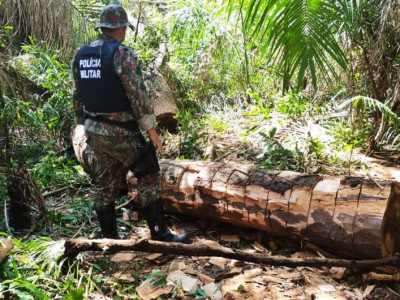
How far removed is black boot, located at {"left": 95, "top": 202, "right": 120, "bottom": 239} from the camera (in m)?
3.28

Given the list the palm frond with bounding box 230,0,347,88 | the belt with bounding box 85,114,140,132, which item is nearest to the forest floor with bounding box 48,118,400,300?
the belt with bounding box 85,114,140,132

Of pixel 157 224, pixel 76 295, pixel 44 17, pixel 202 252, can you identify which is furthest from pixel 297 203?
pixel 44 17

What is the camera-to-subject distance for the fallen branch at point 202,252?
8.54ft

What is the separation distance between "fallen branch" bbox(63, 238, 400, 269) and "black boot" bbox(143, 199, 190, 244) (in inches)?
20.5

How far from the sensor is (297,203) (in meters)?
2.96

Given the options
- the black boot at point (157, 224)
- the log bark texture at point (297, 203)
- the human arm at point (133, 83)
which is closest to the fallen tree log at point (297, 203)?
the log bark texture at point (297, 203)

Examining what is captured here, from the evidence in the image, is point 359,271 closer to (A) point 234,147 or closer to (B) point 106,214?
(B) point 106,214

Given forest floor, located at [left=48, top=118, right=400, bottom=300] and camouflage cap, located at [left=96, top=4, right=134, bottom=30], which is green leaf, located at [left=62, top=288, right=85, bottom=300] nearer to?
forest floor, located at [left=48, top=118, right=400, bottom=300]

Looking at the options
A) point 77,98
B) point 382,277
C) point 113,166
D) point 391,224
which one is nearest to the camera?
point 382,277

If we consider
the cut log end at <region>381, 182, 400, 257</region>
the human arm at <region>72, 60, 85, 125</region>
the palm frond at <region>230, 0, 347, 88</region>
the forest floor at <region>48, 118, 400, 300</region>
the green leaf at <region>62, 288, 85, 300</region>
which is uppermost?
the palm frond at <region>230, 0, 347, 88</region>

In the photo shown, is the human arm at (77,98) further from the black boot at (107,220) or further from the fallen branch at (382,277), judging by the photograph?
the fallen branch at (382,277)

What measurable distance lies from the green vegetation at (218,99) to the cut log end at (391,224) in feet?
2.97

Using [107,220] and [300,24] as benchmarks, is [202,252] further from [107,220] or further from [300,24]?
[300,24]

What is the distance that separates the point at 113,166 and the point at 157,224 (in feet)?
1.99
